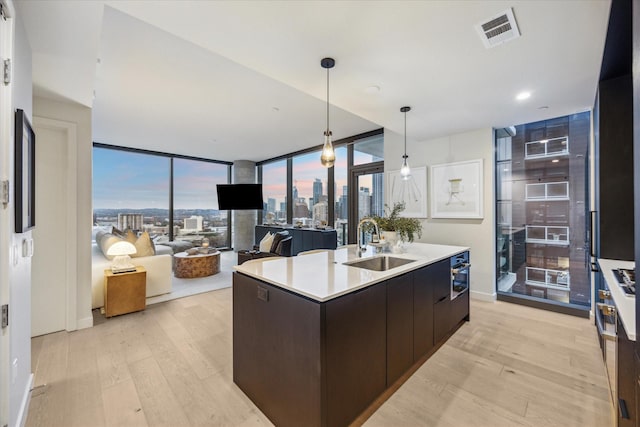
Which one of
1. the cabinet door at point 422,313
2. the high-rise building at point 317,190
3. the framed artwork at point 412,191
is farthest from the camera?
the high-rise building at point 317,190

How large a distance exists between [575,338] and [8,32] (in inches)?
196

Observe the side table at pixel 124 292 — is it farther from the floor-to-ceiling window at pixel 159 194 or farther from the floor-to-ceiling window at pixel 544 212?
the floor-to-ceiling window at pixel 544 212

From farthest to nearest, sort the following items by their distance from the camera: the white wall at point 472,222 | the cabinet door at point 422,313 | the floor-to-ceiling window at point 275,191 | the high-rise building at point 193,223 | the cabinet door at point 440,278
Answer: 1. the floor-to-ceiling window at point 275,191
2. the high-rise building at point 193,223
3. the white wall at point 472,222
4. the cabinet door at point 440,278
5. the cabinet door at point 422,313

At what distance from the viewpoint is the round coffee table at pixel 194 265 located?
5.09 m

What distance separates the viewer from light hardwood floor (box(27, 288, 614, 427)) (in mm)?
1755

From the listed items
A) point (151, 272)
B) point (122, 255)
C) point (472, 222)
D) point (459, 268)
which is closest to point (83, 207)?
point (122, 255)

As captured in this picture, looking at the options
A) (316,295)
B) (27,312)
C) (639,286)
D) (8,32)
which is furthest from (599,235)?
(27,312)

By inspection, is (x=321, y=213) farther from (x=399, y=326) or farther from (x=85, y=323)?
(x=399, y=326)

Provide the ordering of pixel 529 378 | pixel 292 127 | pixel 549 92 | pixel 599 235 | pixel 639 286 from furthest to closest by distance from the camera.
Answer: pixel 292 127
pixel 549 92
pixel 599 235
pixel 529 378
pixel 639 286

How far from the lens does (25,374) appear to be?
5.98 ft

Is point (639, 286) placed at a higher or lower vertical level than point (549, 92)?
lower

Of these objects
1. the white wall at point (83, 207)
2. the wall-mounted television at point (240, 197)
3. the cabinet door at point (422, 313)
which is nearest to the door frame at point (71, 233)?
the white wall at point (83, 207)

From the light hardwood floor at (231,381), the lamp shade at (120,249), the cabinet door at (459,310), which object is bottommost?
the light hardwood floor at (231,381)

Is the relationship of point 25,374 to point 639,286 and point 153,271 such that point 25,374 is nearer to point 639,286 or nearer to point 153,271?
point 153,271
